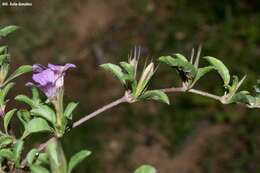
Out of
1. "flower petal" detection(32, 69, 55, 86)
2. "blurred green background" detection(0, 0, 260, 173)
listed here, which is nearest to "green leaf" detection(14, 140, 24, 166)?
"flower petal" detection(32, 69, 55, 86)

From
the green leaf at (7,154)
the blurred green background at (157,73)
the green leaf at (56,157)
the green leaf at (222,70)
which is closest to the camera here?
the green leaf at (56,157)

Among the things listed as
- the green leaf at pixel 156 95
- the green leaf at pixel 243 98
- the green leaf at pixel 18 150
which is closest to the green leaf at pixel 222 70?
the green leaf at pixel 243 98

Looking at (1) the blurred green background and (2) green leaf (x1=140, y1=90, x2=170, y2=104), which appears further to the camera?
(1) the blurred green background

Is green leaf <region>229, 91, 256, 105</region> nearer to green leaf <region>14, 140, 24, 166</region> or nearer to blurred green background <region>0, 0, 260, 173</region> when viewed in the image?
green leaf <region>14, 140, 24, 166</region>

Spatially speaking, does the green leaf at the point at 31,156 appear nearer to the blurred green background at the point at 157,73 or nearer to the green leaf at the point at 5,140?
the green leaf at the point at 5,140

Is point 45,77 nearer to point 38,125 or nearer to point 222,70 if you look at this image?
point 38,125

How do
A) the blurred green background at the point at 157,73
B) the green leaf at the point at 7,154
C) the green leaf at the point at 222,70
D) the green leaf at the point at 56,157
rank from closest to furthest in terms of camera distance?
the green leaf at the point at 56,157 < the green leaf at the point at 7,154 < the green leaf at the point at 222,70 < the blurred green background at the point at 157,73

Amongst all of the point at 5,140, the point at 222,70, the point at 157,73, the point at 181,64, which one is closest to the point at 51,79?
the point at 5,140
